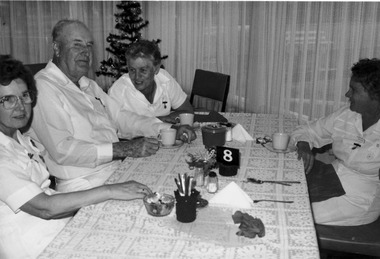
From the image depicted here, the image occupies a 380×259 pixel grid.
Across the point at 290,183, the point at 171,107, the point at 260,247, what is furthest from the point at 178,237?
the point at 171,107

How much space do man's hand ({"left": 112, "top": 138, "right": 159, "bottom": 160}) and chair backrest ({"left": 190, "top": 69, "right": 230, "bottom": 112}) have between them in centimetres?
130

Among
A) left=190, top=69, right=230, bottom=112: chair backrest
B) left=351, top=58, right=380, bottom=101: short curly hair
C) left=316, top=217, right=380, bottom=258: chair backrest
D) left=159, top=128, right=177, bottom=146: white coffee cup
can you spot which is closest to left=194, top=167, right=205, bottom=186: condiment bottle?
left=159, top=128, right=177, bottom=146: white coffee cup

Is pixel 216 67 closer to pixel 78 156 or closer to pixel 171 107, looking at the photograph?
pixel 171 107

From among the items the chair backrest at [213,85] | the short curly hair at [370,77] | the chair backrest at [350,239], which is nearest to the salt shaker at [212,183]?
the chair backrest at [350,239]

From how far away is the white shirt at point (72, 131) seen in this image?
213 cm

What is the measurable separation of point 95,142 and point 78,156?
0.21 meters

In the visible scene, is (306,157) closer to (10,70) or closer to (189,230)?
(189,230)

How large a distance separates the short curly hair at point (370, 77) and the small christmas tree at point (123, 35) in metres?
2.68

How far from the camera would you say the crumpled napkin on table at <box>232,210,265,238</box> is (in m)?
1.34

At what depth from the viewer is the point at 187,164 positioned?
2004mm

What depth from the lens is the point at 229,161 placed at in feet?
6.07

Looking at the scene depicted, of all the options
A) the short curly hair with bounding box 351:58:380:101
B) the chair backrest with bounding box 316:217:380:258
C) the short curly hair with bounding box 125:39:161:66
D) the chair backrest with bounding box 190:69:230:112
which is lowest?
the chair backrest with bounding box 316:217:380:258

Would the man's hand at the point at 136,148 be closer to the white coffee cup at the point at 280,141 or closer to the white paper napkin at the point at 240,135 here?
the white paper napkin at the point at 240,135

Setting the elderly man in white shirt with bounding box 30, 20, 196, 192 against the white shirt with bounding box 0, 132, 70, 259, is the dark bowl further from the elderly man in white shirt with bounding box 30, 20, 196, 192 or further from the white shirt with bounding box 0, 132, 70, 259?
the elderly man in white shirt with bounding box 30, 20, 196, 192
